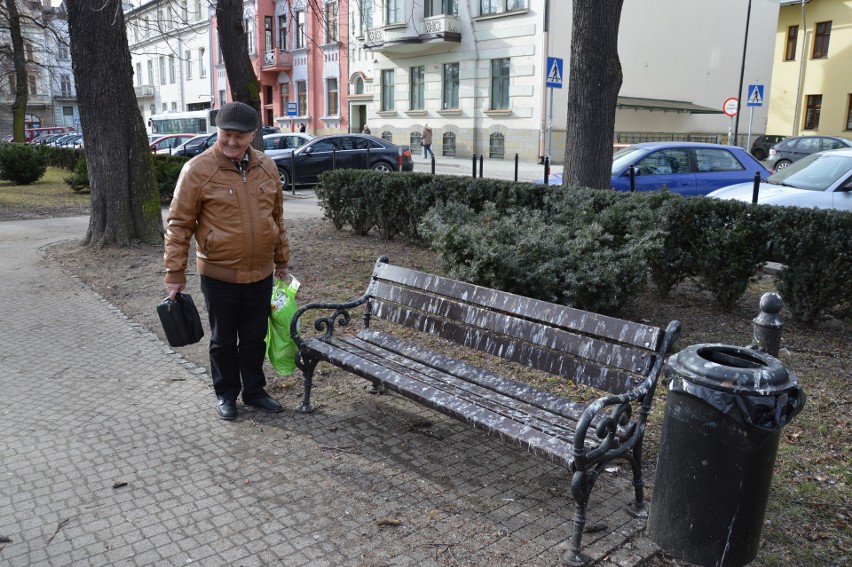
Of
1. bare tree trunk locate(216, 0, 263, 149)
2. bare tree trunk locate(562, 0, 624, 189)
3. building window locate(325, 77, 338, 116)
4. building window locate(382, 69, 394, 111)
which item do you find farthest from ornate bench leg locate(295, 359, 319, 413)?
building window locate(325, 77, 338, 116)

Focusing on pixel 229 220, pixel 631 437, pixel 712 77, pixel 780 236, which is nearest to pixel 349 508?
pixel 631 437

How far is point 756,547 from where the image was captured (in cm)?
294

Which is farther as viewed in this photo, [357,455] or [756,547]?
[357,455]

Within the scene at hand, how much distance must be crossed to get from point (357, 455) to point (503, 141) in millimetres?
29520

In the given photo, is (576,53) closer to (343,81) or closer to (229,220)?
(229,220)

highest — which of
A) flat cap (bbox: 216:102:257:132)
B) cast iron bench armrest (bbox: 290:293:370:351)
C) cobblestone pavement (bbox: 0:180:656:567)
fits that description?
flat cap (bbox: 216:102:257:132)

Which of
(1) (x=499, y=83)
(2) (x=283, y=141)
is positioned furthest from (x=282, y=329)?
(1) (x=499, y=83)

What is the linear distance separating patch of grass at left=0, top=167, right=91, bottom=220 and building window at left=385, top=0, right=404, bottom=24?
59.5ft

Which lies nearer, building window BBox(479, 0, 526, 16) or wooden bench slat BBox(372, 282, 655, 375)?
wooden bench slat BBox(372, 282, 655, 375)

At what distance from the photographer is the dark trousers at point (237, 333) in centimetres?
440

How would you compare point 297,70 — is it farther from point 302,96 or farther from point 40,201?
point 40,201

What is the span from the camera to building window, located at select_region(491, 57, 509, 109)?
1262 inches

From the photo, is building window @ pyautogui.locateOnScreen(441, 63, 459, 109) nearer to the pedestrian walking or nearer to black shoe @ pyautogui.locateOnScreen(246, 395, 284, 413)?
the pedestrian walking

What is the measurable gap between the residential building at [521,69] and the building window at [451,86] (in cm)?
6
